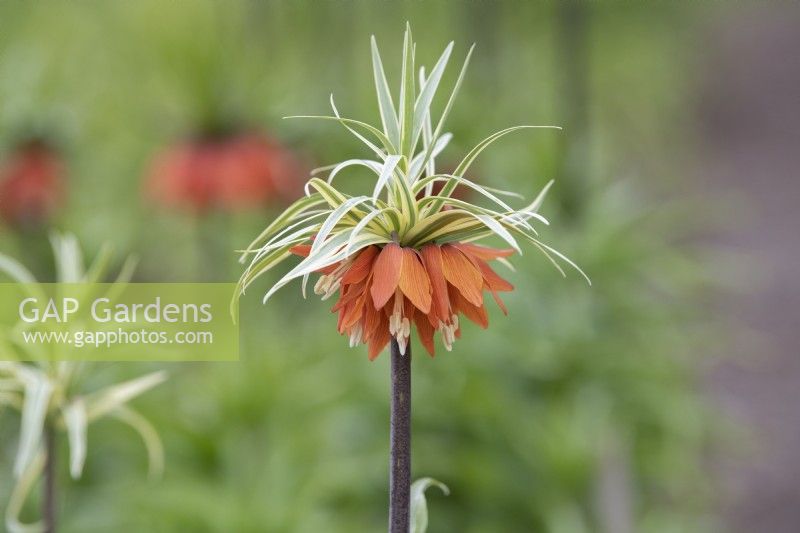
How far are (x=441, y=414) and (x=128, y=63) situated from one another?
2.16 metres

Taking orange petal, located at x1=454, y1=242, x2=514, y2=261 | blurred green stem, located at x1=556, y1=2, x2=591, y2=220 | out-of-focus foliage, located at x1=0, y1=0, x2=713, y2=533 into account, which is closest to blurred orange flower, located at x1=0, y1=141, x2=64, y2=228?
out-of-focus foliage, located at x1=0, y1=0, x2=713, y2=533

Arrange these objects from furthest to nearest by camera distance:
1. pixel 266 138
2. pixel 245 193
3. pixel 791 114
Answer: pixel 791 114
pixel 266 138
pixel 245 193

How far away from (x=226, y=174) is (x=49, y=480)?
1.39 m

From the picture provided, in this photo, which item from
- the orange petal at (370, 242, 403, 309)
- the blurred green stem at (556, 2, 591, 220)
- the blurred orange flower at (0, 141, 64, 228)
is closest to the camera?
the orange petal at (370, 242, 403, 309)

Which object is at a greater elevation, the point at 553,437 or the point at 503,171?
the point at 503,171

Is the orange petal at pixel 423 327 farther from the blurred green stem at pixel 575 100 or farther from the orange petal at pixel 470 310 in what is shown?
the blurred green stem at pixel 575 100

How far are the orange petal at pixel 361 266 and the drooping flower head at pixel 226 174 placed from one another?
4.95 feet

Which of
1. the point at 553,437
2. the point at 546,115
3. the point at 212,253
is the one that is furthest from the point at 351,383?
the point at 546,115

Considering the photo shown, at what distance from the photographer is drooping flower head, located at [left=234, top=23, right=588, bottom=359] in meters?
0.45

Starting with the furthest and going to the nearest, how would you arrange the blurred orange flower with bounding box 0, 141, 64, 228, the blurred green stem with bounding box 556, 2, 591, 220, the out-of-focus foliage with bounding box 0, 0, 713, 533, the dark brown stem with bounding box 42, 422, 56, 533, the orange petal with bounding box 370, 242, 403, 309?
the blurred green stem with bounding box 556, 2, 591, 220 < the blurred orange flower with bounding box 0, 141, 64, 228 < the out-of-focus foliage with bounding box 0, 0, 713, 533 < the dark brown stem with bounding box 42, 422, 56, 533 < the orange petal with bounding box 370, 242, 403, 309

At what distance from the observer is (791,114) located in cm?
672

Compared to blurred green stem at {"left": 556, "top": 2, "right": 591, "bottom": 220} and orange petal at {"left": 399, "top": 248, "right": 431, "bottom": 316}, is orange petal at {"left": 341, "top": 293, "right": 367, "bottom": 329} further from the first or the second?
blurred green stem at {"left": 556, "top": 2, "right": 591, "bottom": 220}

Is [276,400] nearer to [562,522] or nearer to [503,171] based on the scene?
[562,522]

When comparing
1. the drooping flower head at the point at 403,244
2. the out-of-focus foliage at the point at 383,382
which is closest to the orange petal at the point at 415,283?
the drooping flower head at the point at 403,244
